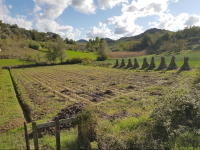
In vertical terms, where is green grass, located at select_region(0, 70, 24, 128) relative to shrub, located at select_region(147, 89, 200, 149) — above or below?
below

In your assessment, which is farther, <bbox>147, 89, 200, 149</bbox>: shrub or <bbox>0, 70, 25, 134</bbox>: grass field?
<bbox>0, 70, 25, 134</bbox>: grass field

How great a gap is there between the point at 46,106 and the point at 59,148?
5.62m

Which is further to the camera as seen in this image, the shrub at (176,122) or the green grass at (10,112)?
the green grass at (10,112)

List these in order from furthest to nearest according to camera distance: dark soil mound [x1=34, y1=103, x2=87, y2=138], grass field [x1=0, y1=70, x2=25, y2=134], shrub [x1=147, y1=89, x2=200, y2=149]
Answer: grass field [x1=0, y1=70, x2=25, y2=134] < dark soil mound [x1=34, y1=103, x2=87, y2=138] < shrub [x1=147, y1=89, x2=200, y2=149]

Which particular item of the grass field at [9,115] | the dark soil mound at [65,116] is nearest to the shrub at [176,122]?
the dark soil mound at [65,116]

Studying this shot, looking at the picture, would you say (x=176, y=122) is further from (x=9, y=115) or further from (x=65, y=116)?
(x=9, y=115)

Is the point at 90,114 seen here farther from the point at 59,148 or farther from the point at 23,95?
the point at 23,95

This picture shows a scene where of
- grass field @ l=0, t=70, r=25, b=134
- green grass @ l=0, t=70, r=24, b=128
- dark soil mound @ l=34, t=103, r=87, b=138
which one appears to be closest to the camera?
dark soil mound @ l=34, t=103, r=87, b=138

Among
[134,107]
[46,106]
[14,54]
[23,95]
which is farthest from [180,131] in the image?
[14,54]

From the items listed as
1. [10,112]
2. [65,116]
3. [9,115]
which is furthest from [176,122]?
[10,112]

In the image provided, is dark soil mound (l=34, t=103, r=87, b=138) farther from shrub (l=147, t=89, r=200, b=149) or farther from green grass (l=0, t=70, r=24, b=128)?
shrub (l=147, t=89, r=200, b=149)

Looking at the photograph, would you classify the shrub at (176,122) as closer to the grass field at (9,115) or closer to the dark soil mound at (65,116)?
the dark soil mound at (65,116)

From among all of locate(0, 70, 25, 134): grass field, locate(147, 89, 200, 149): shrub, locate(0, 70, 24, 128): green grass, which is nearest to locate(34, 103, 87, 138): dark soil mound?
locate(0, 70, 25, 134): grass field

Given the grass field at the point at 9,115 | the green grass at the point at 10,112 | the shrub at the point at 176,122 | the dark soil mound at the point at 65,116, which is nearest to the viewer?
the shrub at the point at 176,122
